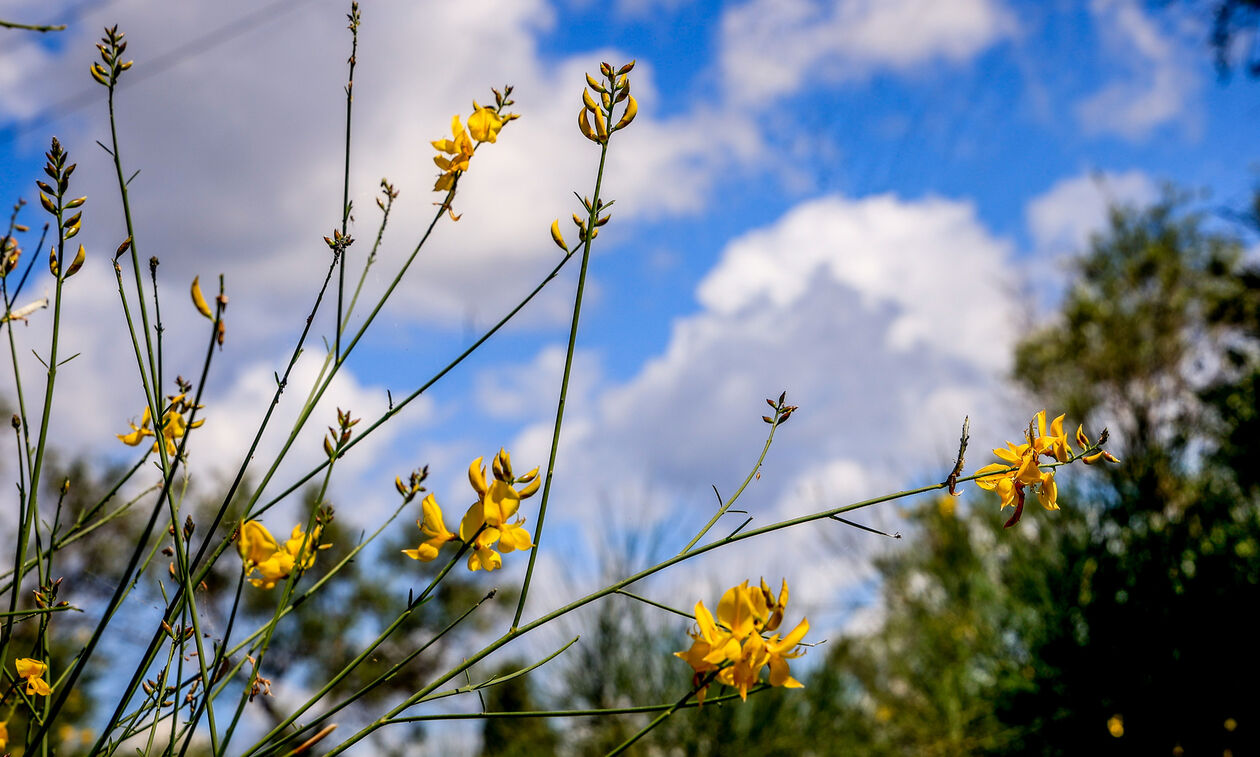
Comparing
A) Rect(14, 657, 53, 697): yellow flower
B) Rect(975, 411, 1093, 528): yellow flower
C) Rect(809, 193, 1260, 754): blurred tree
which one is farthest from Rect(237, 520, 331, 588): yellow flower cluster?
Rect(809, 193, 1260, 754): blurred tree

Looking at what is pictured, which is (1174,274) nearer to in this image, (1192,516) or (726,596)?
(1192,516)

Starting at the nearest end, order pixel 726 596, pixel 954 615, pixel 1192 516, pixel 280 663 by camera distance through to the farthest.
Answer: pixel 726 596 < pixel 1192 516 < pixel 954 615 < pixel 280 663

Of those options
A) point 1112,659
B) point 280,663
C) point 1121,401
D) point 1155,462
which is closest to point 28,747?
point 1112,659

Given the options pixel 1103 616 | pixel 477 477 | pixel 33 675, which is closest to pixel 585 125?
pixel 477 477

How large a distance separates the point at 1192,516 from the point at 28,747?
4021mm

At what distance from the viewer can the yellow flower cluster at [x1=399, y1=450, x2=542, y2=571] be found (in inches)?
36.1

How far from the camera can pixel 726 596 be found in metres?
0.85

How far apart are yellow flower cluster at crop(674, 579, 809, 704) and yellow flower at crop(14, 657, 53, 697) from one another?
70 cm

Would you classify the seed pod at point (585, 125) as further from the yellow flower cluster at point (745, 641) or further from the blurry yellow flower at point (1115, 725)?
the blurry yellow flower at point (1115, 725)

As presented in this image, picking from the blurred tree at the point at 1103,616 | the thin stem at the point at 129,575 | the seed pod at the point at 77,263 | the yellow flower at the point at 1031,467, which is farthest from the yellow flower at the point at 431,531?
the blurred tree at the point at 1103,616

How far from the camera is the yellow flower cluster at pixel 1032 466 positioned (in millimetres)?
996

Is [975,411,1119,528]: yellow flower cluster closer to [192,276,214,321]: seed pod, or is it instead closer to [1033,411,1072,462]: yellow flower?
[1033,411,1072,462]: yellow flower

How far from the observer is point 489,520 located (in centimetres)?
93

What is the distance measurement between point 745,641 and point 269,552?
A: 0.52 m
